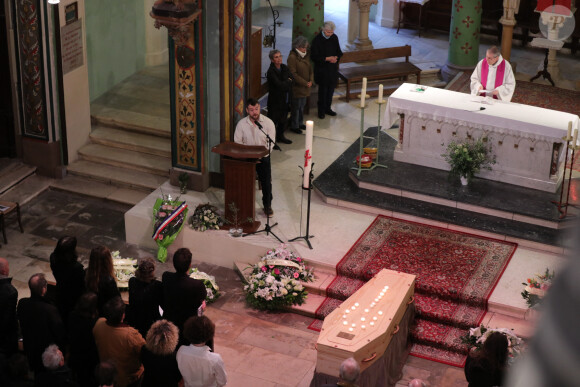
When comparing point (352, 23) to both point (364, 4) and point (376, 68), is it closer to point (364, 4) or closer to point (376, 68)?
point (364, 4)

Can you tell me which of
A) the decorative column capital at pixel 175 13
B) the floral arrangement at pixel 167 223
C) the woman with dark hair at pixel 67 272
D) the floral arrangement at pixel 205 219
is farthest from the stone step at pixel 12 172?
the woman with dark hair at pixel 67 272

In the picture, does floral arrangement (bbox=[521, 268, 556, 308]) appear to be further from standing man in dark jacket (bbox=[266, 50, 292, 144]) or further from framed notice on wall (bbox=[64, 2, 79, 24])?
framed notice on wall (bbox=[64, 2, 79, 24])

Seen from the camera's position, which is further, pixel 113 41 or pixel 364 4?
pixel 364 4

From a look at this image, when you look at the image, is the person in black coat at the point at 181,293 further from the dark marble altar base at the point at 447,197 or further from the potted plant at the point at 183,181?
the dark marble altar base at the point at 447,197

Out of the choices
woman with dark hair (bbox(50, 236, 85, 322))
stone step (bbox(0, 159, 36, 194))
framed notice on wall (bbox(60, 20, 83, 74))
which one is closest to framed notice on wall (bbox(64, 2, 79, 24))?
framed notice on wall (bbox(60, 20, 83, 74))

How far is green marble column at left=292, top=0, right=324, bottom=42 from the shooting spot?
1226 cm

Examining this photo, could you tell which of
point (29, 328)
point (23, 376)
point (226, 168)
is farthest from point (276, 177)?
point (23, 376)

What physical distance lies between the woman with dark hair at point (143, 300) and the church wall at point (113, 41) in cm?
653

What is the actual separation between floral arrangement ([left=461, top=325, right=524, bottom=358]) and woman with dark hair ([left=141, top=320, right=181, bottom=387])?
2.72m

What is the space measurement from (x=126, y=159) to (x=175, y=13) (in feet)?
9.15

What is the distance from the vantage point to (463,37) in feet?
44.3

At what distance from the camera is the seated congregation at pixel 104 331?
15.6ft

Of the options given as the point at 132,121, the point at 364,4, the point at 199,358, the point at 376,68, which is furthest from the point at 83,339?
the point at 364,4

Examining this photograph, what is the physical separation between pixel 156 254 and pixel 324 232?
1889 mm
